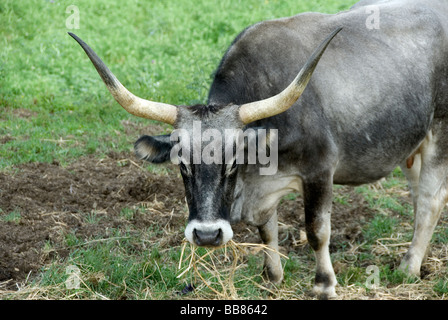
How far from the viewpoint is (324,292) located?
529 cm

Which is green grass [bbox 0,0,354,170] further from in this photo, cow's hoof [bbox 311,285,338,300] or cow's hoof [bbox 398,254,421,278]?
cow's hoof [bbox 398,254,421,278]

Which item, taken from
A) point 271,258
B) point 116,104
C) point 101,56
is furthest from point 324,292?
point 101,56

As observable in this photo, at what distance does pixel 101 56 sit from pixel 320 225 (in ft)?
22.5

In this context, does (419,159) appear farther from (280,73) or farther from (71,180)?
(71,180)

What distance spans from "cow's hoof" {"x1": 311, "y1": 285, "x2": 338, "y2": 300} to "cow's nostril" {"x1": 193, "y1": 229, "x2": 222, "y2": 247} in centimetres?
128

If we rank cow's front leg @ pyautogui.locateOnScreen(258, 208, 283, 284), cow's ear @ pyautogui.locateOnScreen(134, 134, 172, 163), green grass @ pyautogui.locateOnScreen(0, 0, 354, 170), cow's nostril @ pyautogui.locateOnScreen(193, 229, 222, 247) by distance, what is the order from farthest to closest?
green grass @ pyautogui.locateOnScreen(0, 0, 354, 170), cow's front leg @ pyautogui.locateOnScreen(258, 208, 283, 284), cow's ear @ pyautogui.locateOnScreen(134, 134, 172, 163), cow's nostril @ pyautogui.locateOnScreen(193, 229, 222, 247)

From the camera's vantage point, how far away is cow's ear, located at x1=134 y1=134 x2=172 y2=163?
4898mm

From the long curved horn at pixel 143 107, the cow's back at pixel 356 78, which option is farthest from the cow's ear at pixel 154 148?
the cow's back at pixel 356 78

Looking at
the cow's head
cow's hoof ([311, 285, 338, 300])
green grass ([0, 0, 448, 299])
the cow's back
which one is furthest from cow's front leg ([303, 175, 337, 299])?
the cow's head

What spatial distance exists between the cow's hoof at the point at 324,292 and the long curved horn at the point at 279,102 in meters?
1.57

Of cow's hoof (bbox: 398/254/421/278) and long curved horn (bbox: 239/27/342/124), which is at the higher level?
long curved horn (bbox: 239/27/342/124)

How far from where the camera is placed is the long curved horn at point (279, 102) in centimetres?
447

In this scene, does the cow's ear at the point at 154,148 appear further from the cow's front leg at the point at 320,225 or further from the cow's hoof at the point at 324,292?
the cow's hoof at the point at 324,292

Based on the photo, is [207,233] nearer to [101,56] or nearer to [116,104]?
[116,104]
